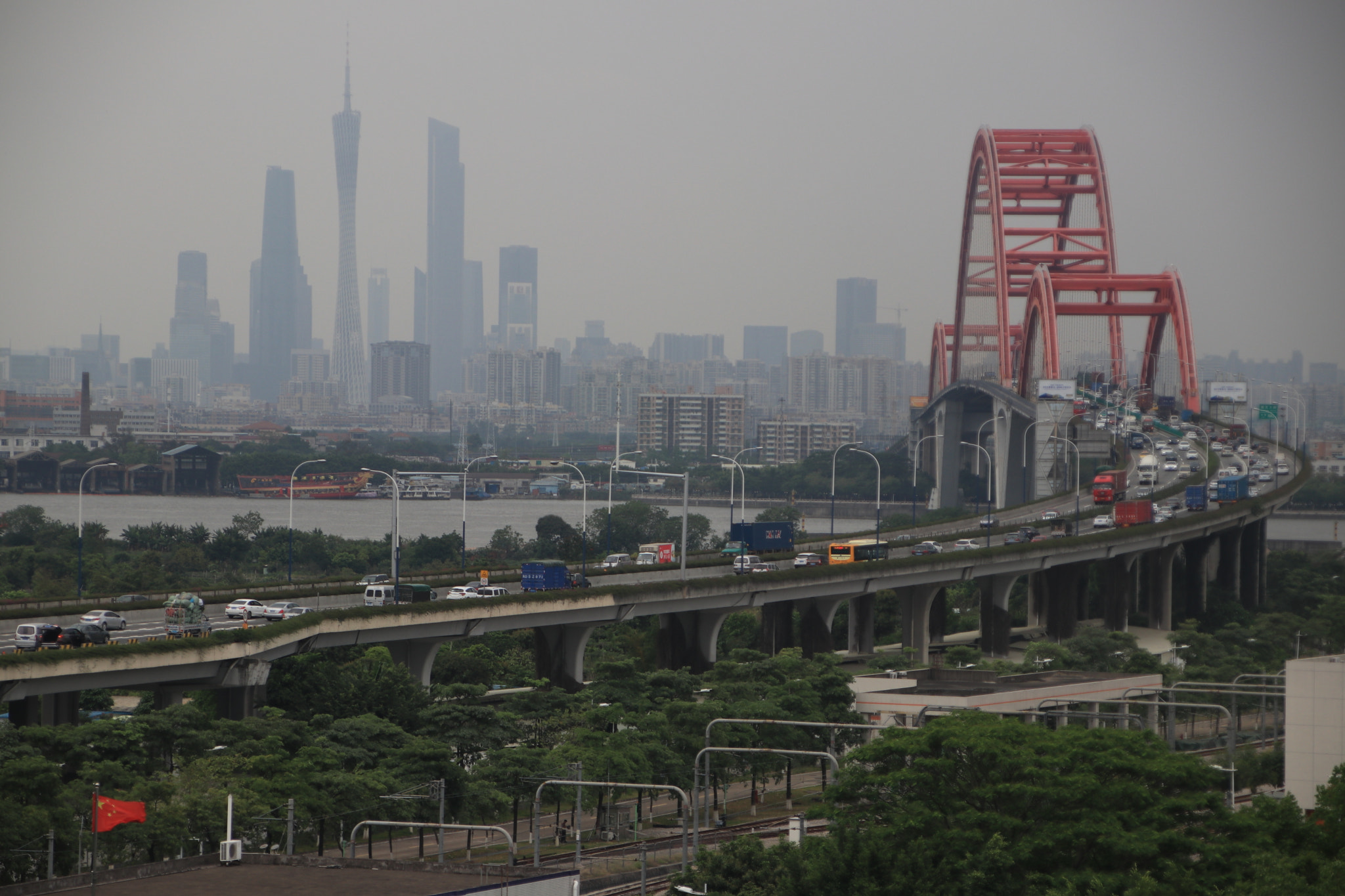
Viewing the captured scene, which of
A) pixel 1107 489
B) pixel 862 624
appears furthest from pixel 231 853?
pixel 1107 489

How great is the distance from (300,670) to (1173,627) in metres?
67.9

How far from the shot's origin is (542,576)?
212ft

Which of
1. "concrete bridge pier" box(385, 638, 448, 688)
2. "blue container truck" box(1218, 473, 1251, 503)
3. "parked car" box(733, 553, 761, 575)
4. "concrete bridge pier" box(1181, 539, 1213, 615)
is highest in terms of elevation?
"blue container truck" box(1218, 473, 1251, 503)

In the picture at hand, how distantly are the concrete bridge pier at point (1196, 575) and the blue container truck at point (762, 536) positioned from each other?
33.9 m

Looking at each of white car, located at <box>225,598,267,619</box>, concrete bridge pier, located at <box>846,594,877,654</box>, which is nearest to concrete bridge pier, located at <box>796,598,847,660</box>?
concrete bridge pier, located at <box>846,594,877,654</box>

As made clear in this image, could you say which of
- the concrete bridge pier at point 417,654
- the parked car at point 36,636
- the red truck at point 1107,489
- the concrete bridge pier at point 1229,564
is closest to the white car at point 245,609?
the concrete bridge pier at point 417,654

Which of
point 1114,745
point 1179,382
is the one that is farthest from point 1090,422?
point 1114,745

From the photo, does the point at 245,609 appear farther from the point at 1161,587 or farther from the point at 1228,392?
the point at 1228,392

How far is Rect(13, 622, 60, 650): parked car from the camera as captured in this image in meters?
45.6

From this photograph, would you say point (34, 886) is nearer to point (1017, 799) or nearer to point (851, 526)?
point (1017, 799)

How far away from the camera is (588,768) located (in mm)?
44562

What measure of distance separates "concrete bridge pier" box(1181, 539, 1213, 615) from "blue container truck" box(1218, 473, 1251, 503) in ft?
15.3

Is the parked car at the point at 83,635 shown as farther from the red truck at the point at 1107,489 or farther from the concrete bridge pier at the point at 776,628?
the red truck at the point at 1107,489

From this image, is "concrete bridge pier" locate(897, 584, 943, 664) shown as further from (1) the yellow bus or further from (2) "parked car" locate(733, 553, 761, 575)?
(2) "parked car" locate(733, 553, 761, 575)
